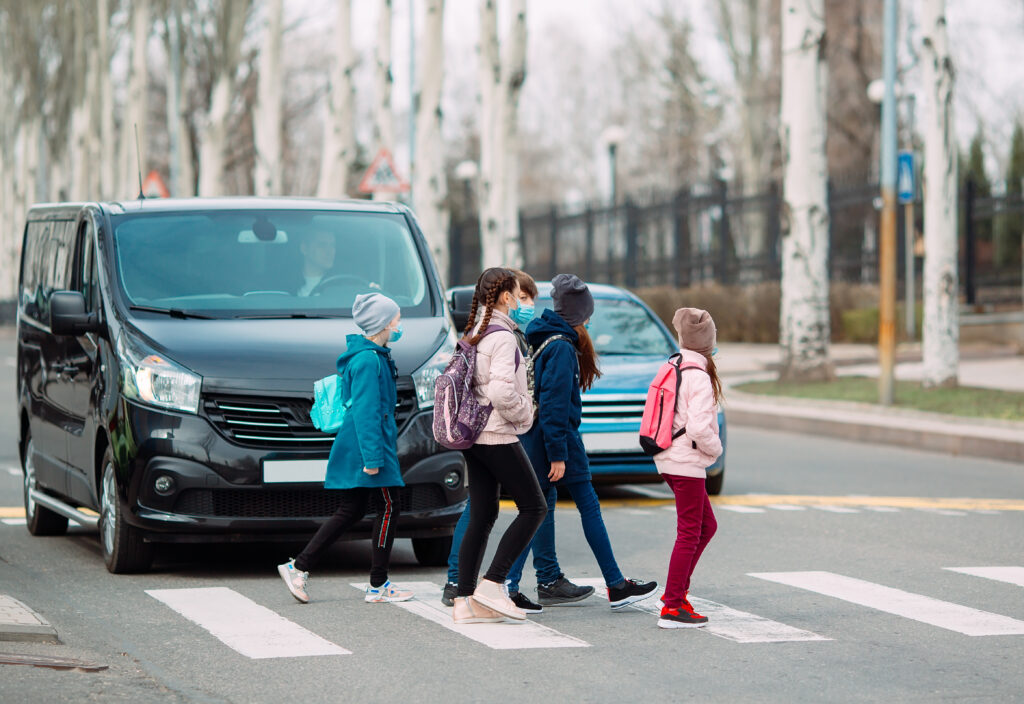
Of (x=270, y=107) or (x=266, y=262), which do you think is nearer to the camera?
(x=266, y=262)

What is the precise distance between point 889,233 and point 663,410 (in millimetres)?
12457

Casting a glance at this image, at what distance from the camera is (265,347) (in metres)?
8.91

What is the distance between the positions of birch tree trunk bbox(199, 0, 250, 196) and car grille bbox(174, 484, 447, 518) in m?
36.3

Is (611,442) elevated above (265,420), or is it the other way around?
(265,420)

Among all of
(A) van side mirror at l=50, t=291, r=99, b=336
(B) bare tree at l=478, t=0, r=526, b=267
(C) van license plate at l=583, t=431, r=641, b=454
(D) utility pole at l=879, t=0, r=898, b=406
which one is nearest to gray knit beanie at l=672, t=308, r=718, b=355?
(A) van side mirror at l=50, t=291, r=99, b=336

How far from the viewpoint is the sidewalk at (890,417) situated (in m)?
16.7

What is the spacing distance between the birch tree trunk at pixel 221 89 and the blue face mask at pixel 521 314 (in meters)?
37.3

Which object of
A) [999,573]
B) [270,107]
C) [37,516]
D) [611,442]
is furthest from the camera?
[270,107]

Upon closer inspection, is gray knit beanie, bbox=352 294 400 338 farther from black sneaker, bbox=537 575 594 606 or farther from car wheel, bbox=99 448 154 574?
car wheel, bbox=99 448 154 574

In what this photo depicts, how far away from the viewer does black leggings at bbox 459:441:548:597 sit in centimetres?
761

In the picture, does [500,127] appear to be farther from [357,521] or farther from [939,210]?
[357,521]

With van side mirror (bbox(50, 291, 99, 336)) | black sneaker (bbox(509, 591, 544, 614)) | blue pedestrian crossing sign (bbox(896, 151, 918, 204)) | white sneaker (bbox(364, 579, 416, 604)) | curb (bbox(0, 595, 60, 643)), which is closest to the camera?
curb (bbox(0, 595, 60, 643))

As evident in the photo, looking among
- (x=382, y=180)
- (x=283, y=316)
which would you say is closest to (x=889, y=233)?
(x=382, y=180)

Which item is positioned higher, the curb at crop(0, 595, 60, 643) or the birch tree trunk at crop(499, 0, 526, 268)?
A: the birch tree trunk at crop(499, 0, 526, 268)
